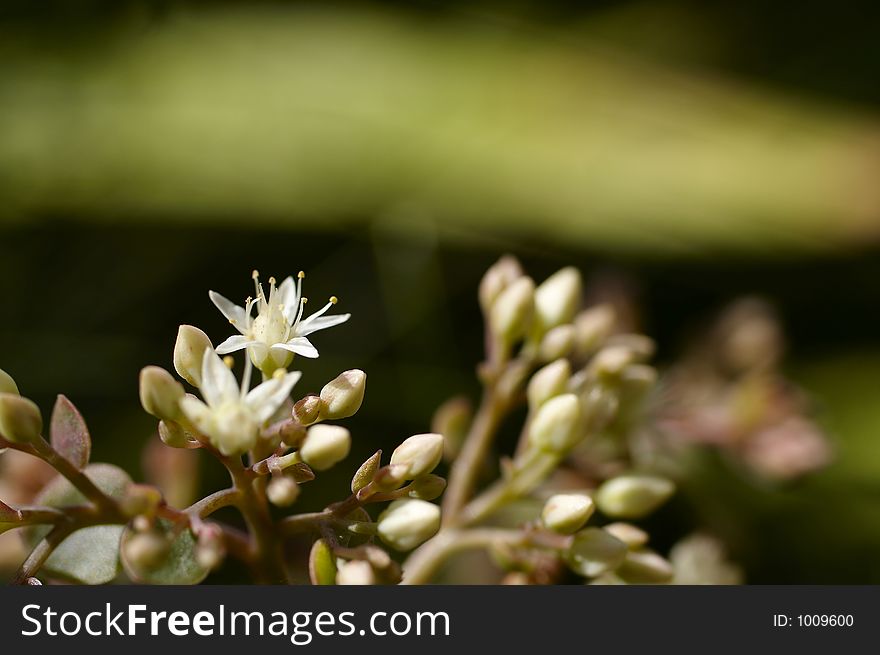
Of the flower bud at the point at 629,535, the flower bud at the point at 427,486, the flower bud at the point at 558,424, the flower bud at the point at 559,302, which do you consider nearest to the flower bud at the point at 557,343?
the flower bud at the point at 559,302

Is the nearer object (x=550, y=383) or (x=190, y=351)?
(x=190, y=351)

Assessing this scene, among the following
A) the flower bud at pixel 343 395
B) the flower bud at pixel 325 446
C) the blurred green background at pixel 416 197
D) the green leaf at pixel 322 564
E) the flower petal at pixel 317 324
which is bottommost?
the green leaf at pixel 322 564

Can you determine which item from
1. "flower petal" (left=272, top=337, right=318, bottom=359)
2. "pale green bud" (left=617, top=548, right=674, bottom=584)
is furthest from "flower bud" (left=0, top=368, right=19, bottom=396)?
"pale green bud" (left=617, top=548, right=674, bottom=584)

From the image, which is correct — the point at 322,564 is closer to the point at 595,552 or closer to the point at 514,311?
the point at 595,552

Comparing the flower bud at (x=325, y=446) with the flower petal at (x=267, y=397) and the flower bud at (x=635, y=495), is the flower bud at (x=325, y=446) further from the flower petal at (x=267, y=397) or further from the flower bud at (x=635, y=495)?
the flower bud at (x=635, y=495)

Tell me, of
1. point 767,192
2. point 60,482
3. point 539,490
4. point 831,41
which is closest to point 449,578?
point 539,490

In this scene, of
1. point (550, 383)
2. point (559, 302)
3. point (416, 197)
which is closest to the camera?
point (550, 383)

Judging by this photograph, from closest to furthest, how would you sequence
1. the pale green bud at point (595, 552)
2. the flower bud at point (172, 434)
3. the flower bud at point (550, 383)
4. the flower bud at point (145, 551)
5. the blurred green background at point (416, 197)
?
the flower bud at point (145, 551), the flower bud at point (172, 434), the pale green bud at point (595, 552), the flower bud at point (550, 383), the blurred green background at point (416, 197)

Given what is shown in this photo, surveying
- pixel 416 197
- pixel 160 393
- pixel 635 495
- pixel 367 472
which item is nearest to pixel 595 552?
pixel 635 495
